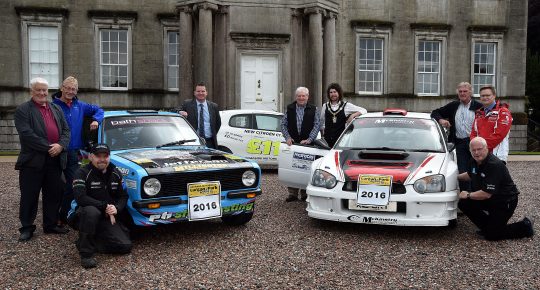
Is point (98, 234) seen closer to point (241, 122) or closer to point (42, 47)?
point (241, 122)

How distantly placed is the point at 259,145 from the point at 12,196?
526 cm

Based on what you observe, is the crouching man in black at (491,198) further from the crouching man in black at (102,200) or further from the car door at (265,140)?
the car door at (265,140)

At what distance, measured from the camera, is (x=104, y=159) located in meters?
5.35

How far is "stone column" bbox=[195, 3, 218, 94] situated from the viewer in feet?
51.7

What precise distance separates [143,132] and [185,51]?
1024 cm

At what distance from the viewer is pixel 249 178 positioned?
623 cm

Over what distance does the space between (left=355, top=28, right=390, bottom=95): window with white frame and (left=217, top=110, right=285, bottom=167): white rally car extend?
360 inches

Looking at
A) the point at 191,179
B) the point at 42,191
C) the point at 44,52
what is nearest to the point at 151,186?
the point at 191,179

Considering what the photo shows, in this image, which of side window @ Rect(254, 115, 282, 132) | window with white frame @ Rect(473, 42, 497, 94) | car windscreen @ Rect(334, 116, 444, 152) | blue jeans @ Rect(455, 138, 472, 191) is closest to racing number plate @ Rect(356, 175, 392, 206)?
car windscreen @ Rect(334, 116, 444, 152)

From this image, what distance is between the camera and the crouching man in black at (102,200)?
5207 mm

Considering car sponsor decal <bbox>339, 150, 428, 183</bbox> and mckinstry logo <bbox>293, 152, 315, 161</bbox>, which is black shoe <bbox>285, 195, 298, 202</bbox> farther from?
car sponsor decal <bbox>339, 150, 428, 183</bbox>

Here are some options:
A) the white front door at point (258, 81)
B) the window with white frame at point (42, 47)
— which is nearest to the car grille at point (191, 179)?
the white front door at point (258, 81)

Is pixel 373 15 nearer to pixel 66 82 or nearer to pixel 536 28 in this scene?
pixel 66 82

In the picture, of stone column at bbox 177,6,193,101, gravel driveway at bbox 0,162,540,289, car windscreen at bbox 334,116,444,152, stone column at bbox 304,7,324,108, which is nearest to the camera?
gravel driveway at bbox 0,162,540,289
